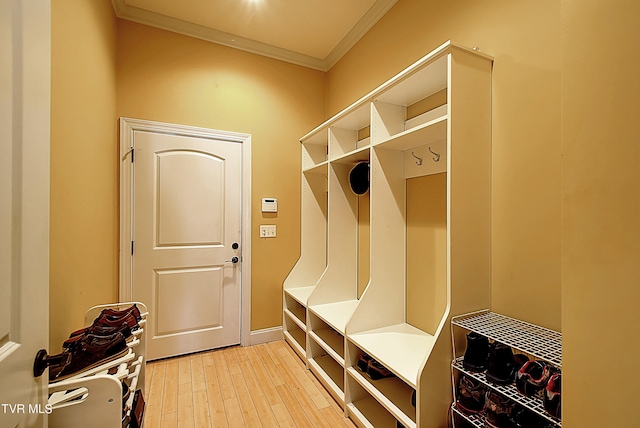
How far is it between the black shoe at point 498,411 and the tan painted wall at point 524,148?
0.39 metres

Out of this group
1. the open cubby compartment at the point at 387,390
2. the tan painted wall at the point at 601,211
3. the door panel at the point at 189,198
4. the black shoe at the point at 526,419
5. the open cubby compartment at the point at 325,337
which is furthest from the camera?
the door panel at the point at 189,198

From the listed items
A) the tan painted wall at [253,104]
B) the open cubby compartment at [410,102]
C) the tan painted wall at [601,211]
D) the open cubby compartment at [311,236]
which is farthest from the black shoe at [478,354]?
the tan painted wall at [253,104]

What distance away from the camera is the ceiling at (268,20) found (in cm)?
233

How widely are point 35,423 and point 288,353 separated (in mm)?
2158

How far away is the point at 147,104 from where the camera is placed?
2.46 m

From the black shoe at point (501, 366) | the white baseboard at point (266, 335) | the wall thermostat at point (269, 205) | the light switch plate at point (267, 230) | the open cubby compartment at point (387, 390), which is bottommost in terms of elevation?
the white baseboard at point (266, 335)

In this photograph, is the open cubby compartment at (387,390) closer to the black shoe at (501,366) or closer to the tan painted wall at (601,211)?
the black shoe at (501,366)

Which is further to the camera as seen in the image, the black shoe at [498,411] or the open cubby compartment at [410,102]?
the open cubby compartment at [410,102]

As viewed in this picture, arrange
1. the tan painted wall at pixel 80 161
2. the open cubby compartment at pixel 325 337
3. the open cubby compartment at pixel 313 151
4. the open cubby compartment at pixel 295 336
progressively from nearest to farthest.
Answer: the tan painted wall at pixel 80 161
the open cubby compartment at pixel 325 337
the open cubby compartment at pixel 295 336
the open cubby compartment at pixel 313 151

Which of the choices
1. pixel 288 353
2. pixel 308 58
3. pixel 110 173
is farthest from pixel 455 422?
pixel 308 58

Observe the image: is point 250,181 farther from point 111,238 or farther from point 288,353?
point 288,353

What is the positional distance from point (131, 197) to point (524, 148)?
2764 millimetres

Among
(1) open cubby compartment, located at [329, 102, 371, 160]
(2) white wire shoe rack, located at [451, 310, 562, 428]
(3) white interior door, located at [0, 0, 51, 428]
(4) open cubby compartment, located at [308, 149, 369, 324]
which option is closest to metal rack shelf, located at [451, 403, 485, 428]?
(2) white wire shoe rack, located at [451, 310, 562, 428]

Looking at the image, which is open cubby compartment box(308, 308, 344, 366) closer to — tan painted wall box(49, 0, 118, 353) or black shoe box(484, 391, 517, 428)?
black shoe box(484, 391, 517, 428)
